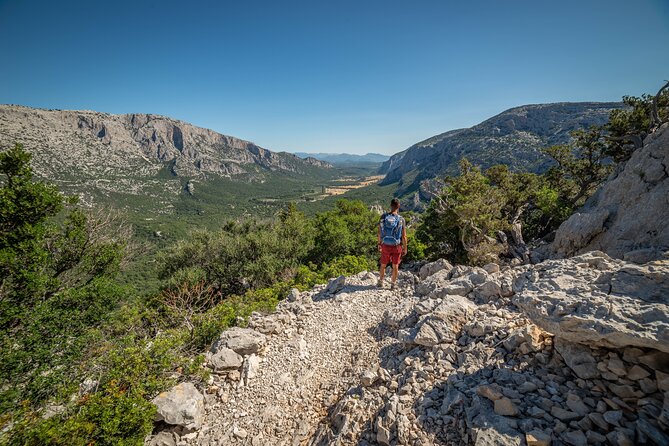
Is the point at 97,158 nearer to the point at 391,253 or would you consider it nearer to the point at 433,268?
the point at 391,253

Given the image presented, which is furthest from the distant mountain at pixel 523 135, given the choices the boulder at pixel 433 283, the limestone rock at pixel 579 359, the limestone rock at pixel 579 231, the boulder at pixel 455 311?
the limestone rock at pixel 579 359

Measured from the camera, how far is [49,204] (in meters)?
11.2

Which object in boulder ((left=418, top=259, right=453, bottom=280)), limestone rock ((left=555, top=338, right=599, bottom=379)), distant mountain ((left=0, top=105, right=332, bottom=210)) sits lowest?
boulder ((left=418, top=259, right=453, bottom=280))

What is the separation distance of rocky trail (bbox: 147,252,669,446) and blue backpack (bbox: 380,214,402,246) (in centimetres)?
182

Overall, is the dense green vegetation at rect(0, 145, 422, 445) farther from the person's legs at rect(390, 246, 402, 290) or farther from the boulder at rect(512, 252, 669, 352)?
the boulder at rect(512, 252, 669, 352)

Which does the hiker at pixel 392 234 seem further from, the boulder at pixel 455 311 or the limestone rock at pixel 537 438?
the limestone rock at pixel 537 438

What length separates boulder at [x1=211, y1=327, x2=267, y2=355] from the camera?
6665mm

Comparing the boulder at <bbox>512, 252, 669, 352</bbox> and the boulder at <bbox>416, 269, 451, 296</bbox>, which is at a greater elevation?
the boulder at <bbox>512, 252, 669, 352</bbox>

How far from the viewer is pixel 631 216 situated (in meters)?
9.19

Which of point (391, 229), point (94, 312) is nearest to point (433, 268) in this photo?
point (391, 229)

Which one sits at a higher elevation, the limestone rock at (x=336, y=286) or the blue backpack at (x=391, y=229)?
the blue backpack at (x=391, y=229)

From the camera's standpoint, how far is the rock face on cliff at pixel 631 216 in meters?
8.27

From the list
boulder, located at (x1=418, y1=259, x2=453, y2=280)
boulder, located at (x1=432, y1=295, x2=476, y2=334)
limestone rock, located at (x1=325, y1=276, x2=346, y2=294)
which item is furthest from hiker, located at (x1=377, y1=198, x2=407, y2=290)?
boulder, located at (x1=432, y1=295, x2=476, y2=334)

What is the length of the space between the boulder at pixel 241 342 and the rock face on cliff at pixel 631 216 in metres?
11.2
